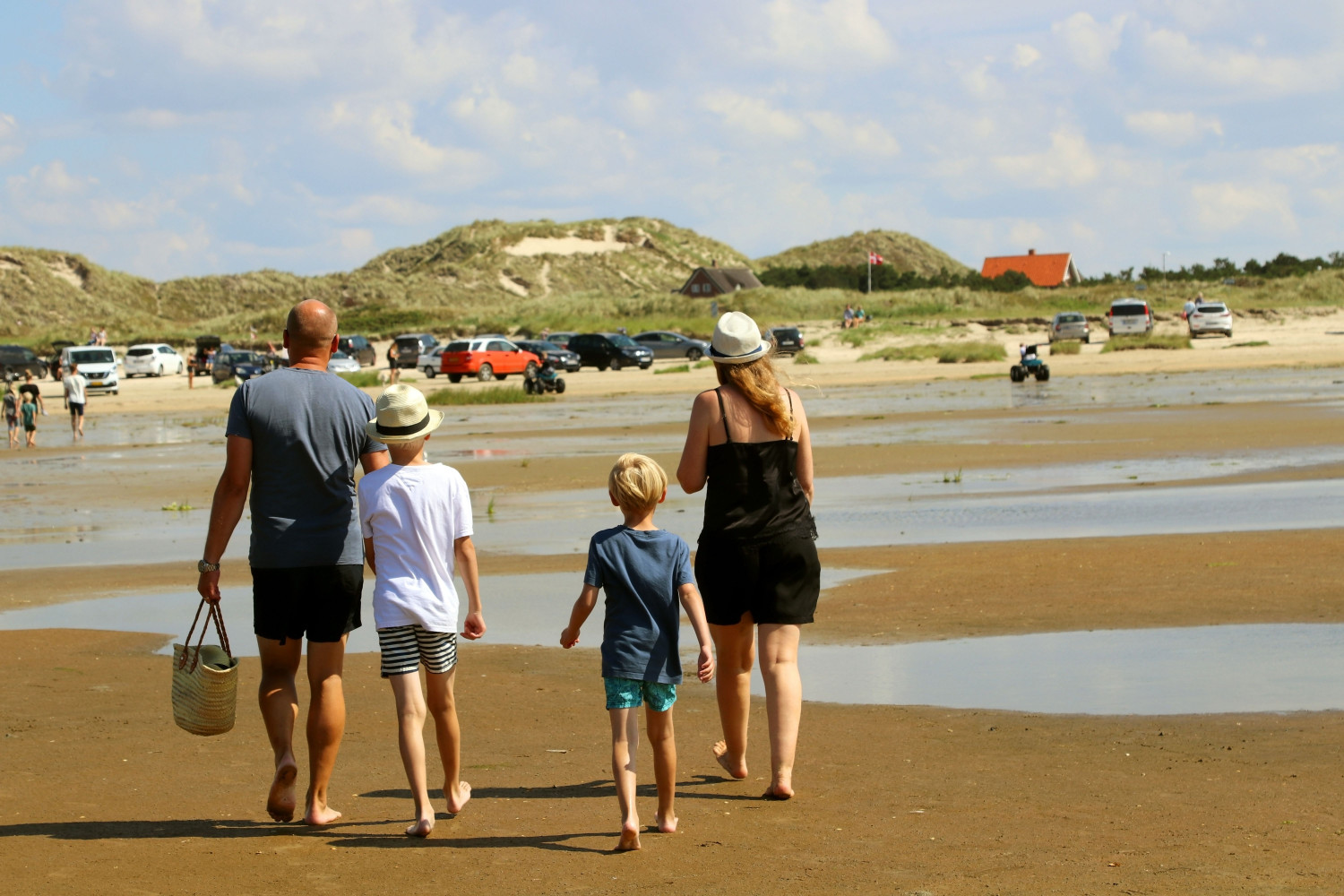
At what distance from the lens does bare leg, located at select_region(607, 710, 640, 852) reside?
5.18 metres

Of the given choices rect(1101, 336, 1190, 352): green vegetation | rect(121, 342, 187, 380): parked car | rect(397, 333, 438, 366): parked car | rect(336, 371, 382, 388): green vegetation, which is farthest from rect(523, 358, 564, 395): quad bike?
rect(121, 342, 187, 380): parked car

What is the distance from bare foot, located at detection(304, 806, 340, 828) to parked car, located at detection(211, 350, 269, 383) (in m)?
51.7

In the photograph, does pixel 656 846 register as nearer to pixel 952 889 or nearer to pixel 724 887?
pixel 724 887

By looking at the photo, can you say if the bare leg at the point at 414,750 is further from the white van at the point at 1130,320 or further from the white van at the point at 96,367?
the white van at the point at 1130,320

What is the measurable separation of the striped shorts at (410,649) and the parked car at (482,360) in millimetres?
46918

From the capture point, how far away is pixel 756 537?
19.3ft

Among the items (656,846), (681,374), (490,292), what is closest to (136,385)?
(681,374)

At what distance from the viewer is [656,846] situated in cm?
527

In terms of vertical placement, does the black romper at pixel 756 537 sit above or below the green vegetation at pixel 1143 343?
above

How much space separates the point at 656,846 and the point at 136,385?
58.3m

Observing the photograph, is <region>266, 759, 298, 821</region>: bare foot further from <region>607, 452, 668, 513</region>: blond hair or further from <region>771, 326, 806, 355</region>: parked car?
<region>771, 326, 806, 355</region>: parked car

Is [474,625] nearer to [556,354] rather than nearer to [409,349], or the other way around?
[556,354]

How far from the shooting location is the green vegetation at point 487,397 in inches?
1683

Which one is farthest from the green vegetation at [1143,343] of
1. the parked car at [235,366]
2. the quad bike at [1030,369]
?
the parked car at [235,366]
